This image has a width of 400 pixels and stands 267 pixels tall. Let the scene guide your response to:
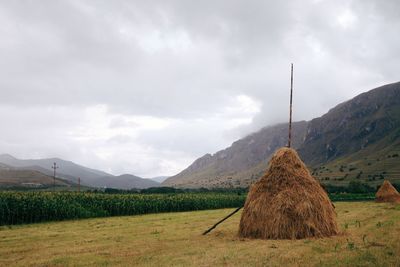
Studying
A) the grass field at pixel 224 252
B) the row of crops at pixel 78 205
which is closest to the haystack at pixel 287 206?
the grass field at pixel 224 252

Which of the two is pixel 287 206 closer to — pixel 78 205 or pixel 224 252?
pixel 224 252

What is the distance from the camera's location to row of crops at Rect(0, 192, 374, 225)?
4488cm

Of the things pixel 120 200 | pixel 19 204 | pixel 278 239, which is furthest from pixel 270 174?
pixel 120 200

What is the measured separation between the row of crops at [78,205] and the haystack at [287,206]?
32265 millimetres

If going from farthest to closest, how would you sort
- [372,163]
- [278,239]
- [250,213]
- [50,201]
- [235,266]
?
[372,163] < [50,201] < [250,213] < [278,239] < [235,266]

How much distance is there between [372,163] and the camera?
616 ft

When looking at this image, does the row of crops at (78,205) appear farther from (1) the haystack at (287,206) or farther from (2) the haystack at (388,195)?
(1) the haystack at (287,206)

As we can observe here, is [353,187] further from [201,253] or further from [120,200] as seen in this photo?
[201,253]

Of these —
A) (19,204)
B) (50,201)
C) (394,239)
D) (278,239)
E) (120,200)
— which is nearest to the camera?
(394,239)

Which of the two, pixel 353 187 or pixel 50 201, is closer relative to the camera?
pixel 50 201

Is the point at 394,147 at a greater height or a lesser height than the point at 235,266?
greater

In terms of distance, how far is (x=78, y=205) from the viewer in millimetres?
51875

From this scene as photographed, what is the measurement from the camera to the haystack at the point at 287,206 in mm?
20625

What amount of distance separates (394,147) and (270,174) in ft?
650
